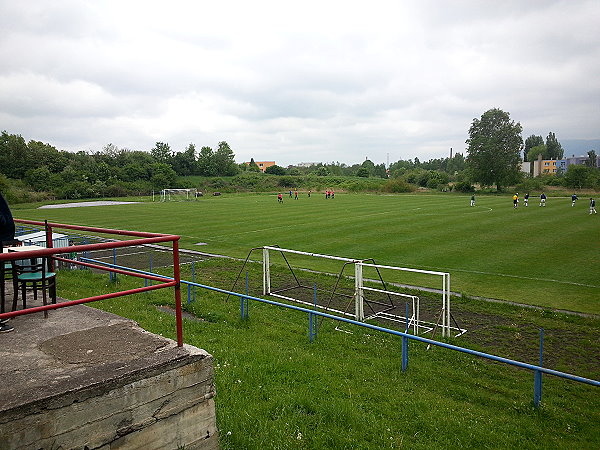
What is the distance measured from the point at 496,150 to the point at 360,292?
278 feet

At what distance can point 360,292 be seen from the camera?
37.1ft

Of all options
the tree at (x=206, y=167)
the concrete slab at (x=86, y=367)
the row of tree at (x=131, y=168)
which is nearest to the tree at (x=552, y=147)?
the row of tree at (x=131, y=168)

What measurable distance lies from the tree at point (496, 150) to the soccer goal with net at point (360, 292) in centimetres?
7598

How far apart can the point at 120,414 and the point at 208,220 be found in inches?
1312

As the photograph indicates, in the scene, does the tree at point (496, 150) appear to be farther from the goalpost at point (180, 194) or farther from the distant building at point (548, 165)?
the distant building at point (548, 165)

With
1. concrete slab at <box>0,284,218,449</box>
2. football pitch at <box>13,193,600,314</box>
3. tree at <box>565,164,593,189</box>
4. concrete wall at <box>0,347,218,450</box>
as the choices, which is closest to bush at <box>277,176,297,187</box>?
tree at <box>565,164,593,189</box>

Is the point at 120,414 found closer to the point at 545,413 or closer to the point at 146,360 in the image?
the point at 146,360

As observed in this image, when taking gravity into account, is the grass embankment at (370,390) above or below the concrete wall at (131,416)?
below

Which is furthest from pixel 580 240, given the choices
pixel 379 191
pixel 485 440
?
pixel 379 191

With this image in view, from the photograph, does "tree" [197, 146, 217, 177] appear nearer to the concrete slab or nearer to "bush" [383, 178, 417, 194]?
"bush" [383, 178, 417, 194]

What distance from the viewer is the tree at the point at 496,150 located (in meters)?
85.4

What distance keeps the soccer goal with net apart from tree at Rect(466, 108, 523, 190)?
7598 centimetres

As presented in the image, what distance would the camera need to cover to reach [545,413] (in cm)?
625

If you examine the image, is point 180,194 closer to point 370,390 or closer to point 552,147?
point 370,390
